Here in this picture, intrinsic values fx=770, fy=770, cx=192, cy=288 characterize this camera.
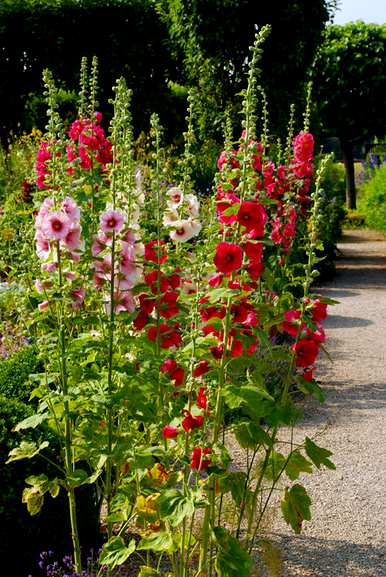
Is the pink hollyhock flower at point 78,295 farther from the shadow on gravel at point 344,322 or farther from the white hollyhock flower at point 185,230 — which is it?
the shadow on gravel at point 344,322

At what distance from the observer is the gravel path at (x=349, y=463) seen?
330 centimetres

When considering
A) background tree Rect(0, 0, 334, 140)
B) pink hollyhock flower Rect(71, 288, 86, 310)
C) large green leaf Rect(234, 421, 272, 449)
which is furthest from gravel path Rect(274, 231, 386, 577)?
background tree Rect(0, 0, 334, 140)

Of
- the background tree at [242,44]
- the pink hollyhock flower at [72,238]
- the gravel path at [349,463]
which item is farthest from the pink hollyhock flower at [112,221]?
the background tree at [242,44]

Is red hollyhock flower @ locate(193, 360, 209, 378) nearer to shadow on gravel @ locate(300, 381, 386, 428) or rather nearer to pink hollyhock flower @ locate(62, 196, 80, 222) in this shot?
pink hollyhock flower @ locate(62, 196, 80, 222)

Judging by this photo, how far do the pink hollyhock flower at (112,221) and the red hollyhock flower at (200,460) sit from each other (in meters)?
0.68

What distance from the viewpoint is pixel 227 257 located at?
2.14 meters

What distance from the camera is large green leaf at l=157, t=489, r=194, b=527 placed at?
207 cm

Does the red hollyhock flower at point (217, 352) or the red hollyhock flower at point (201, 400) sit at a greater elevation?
the red hollyhock flower at point (217, 352)

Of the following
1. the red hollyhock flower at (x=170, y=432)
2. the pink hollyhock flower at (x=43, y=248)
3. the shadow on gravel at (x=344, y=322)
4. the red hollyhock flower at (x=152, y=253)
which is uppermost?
the pink hollyhock flower at (x=43, y=248)

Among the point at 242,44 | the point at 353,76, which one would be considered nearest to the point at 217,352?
the point at 242,44

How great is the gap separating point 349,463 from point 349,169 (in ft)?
54.2

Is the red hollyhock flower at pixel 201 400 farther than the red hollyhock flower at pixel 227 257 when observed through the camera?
Yes

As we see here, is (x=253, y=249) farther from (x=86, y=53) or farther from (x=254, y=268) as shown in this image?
(x=86, y=53)

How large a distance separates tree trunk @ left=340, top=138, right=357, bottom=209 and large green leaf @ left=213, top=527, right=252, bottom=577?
17.9 meters
